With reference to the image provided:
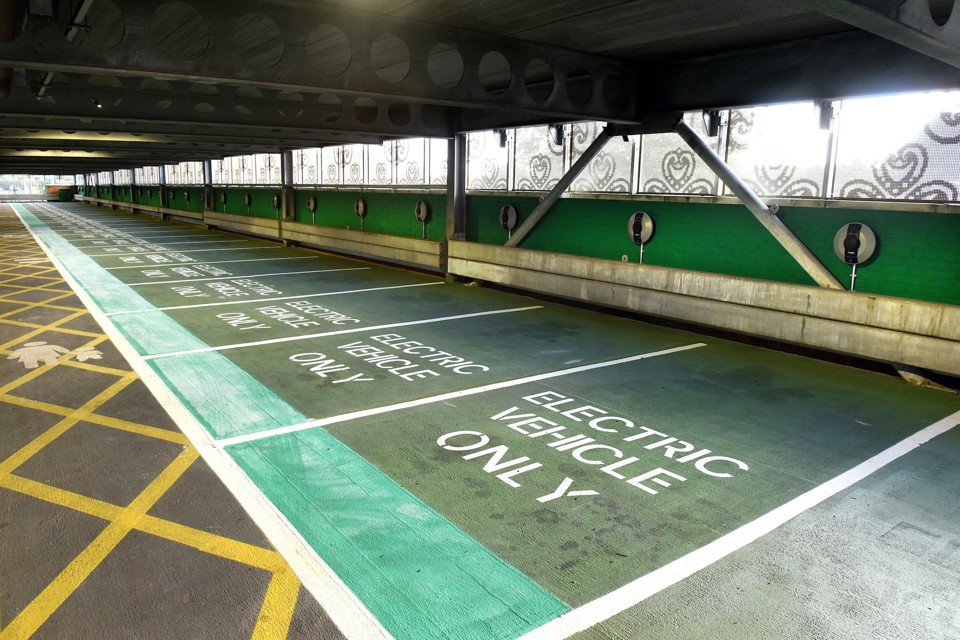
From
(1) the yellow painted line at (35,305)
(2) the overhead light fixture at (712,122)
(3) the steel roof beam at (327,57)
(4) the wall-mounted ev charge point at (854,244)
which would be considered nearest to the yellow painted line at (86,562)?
(3) the steel roof beam at (327,57)

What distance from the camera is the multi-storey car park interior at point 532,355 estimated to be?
3.34m

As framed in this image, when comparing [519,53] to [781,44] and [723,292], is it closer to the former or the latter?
[781,44]

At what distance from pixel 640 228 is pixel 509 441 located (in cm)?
624

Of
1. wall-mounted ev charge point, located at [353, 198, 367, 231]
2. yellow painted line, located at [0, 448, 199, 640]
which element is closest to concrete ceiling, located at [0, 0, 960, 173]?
yellow painted line, located at [0, 448, 199, 640]

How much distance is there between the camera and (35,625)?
2.96m

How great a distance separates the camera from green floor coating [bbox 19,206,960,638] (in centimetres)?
349

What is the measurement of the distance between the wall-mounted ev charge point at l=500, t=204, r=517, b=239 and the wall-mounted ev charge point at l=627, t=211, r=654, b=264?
2.83 metres

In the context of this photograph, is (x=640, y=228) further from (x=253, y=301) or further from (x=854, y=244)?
(x=253, y=301)

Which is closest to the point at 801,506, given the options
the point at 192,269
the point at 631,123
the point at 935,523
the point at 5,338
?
the point at 935,523

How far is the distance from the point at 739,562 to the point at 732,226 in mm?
6733

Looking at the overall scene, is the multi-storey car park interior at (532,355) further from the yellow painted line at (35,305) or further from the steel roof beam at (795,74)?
the yellow painted line at (35,305)

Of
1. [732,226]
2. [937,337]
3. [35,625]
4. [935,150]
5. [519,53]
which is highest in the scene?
[519,53]

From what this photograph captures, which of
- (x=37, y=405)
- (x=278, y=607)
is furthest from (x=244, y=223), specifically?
(x=278, y=607)

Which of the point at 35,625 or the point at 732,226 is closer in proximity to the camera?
the point at 35,625
